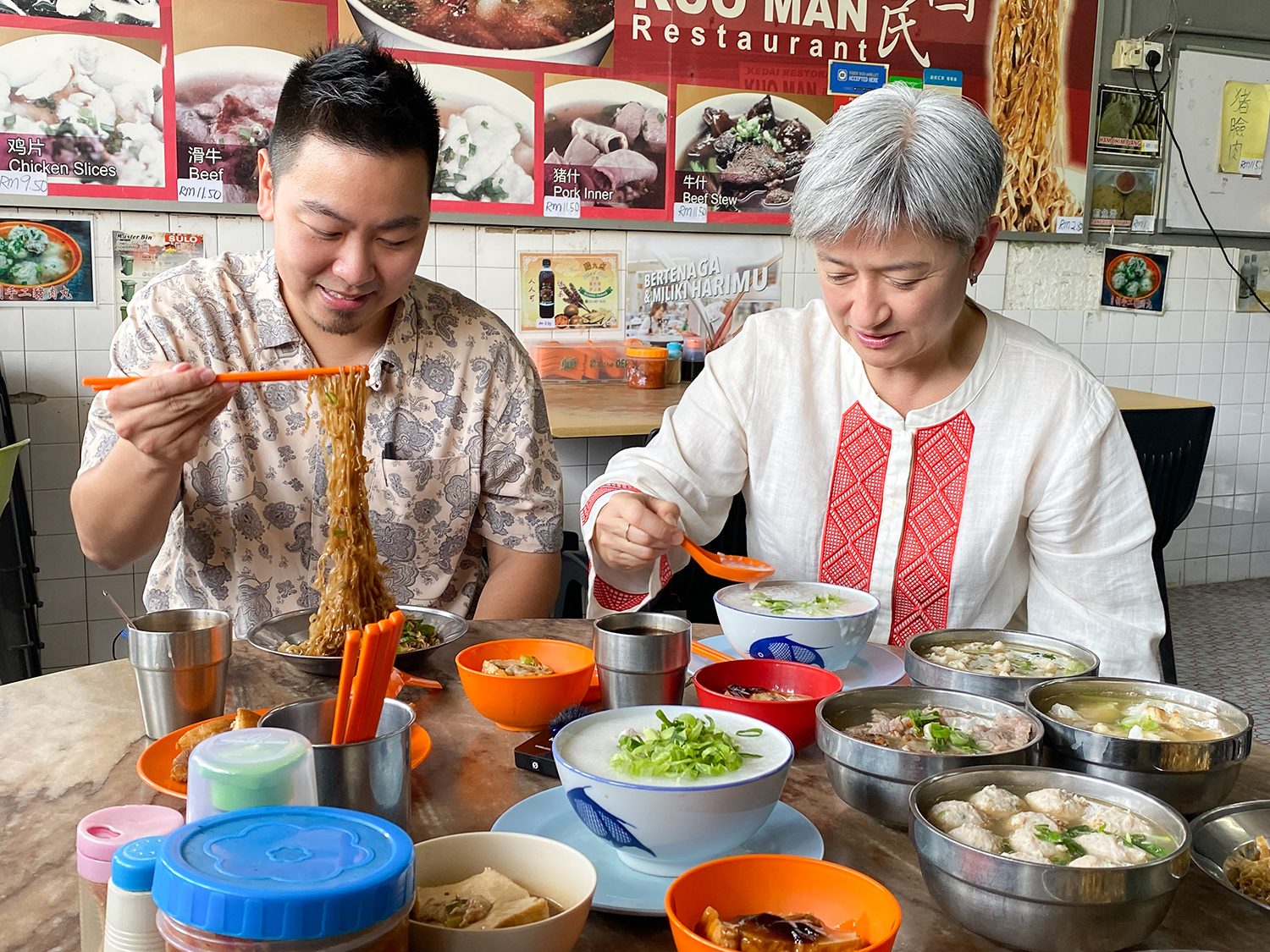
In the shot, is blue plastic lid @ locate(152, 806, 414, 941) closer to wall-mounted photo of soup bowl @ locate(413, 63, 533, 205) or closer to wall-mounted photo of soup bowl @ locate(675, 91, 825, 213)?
wall-mounted photo of soup bowl @ locate(413, 63, 533, 205)

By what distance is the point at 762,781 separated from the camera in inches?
40.4

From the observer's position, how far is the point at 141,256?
396 centimetres

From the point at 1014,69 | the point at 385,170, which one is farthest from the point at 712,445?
the point at 1014,69

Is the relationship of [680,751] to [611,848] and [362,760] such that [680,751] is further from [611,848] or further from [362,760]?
[362,760]

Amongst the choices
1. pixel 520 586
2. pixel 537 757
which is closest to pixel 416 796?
pixel 537 757

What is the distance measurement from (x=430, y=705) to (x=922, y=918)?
0.79 meters

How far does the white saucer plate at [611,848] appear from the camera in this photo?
101 centimetres

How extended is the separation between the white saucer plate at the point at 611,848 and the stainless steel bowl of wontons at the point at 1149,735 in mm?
304

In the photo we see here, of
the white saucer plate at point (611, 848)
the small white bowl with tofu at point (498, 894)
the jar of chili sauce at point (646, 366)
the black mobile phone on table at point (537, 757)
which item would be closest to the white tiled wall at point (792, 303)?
the jar of chili sauce at point (646, 366)

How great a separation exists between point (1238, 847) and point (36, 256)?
4.01m

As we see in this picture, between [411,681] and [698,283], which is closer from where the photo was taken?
[411,681]

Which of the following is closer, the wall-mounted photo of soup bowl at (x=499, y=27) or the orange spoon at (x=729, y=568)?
the orange spoon at (x=729, y=568)

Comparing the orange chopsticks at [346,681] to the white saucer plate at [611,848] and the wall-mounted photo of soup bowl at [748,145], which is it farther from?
the wall-mounted photo of soup bowl at [748,145]

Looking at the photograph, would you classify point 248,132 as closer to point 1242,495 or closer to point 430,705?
point 430,705
